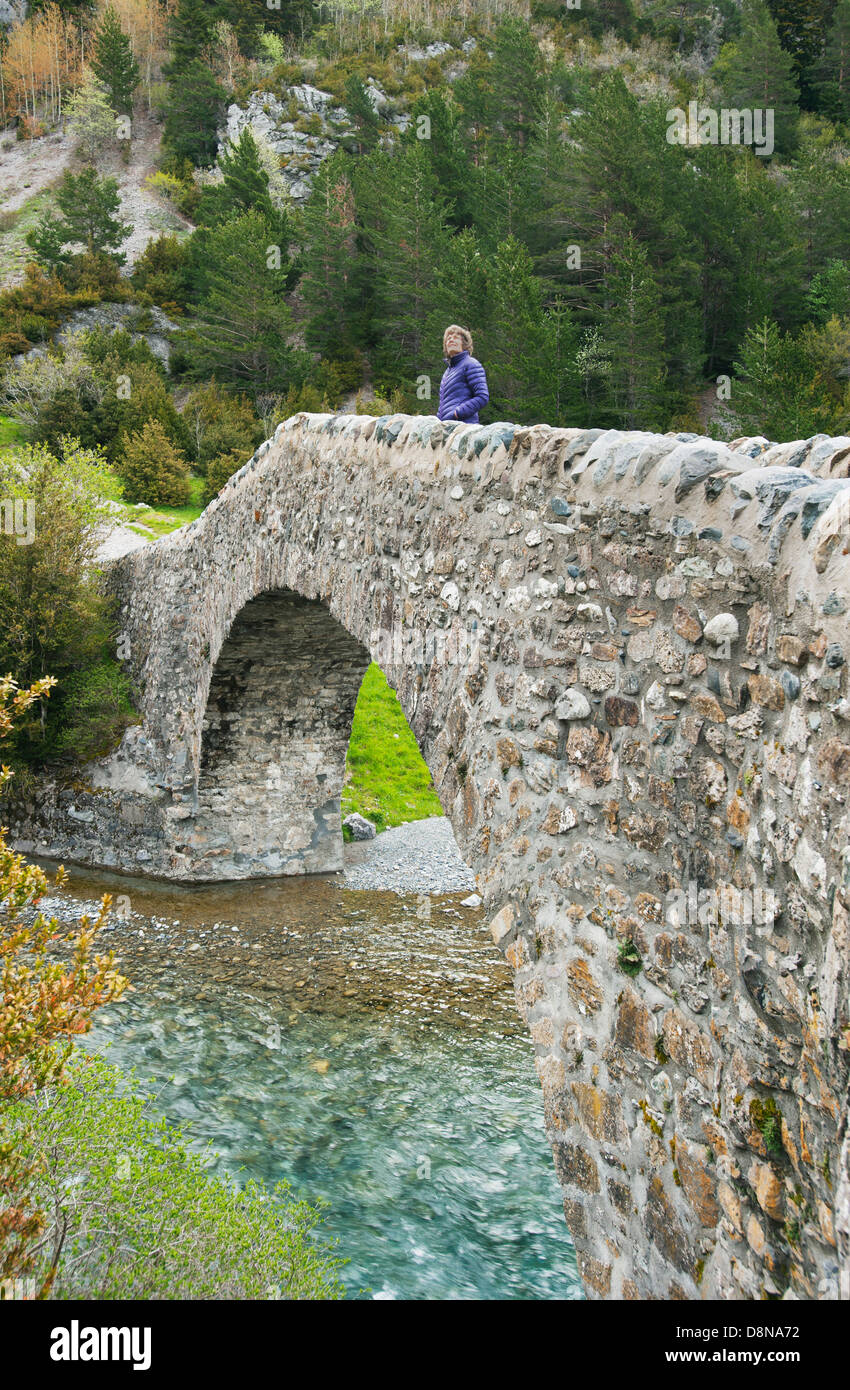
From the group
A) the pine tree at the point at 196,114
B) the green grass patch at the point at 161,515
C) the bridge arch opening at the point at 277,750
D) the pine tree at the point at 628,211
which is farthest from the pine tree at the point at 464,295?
the pine tree at the point at 196,114

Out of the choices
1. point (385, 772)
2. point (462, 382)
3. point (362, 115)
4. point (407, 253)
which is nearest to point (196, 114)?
point (362, 115)

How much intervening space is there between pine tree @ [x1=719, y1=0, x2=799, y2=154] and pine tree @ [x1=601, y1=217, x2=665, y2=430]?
1941 cm

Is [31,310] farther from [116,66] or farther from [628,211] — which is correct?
[116,66]

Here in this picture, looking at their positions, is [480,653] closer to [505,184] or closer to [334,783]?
[334,783]

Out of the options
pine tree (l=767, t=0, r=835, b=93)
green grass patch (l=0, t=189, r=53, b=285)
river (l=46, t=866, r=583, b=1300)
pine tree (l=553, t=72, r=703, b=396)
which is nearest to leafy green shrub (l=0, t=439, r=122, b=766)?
river (l=46, t=866, r=583, b=1300)

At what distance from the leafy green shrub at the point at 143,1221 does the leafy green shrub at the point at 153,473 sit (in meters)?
22.9

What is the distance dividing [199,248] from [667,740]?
39.1 meters

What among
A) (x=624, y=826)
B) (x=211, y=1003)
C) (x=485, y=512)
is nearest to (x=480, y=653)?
(x=485, y=512)

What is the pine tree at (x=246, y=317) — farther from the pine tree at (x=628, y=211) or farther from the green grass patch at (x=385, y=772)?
the green grass patch at (x=385, y=772)

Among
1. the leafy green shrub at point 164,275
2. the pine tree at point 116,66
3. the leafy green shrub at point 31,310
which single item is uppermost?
the pine tree at point 116,66

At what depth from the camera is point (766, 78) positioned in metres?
37.6

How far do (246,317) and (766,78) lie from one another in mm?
23544

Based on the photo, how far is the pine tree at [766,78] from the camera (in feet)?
123
